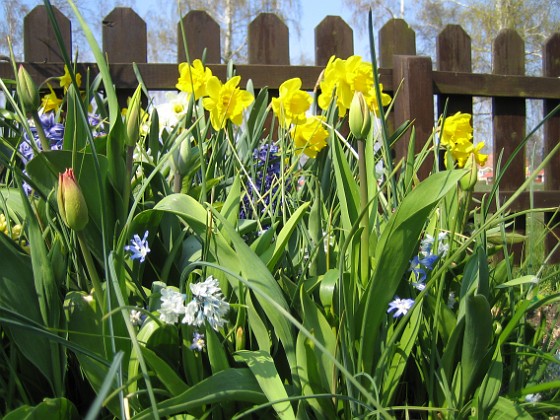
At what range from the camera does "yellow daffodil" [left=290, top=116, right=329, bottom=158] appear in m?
1.10

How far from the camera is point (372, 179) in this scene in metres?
0.78

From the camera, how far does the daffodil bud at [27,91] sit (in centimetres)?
71

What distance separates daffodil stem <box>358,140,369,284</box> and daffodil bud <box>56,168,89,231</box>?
0.28 m

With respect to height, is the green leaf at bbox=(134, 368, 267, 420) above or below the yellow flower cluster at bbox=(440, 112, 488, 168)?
below

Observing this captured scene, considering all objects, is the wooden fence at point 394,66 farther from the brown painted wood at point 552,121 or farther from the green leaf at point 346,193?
the green leaf at point 346,193

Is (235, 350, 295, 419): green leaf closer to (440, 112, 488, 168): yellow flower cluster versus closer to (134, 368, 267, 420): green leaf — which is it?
(134, 368, 267, 420): green leaf

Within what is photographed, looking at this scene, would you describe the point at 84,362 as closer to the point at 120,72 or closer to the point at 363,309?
the point at 363,309

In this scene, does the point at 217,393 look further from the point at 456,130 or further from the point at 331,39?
the point at 331,39

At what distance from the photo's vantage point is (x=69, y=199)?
0.53 metres

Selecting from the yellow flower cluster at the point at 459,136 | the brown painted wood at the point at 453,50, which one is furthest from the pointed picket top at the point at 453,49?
the yellow flower cluster at the point at 459,136

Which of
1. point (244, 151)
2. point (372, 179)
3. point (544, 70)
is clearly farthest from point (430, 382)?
point (544, 70)

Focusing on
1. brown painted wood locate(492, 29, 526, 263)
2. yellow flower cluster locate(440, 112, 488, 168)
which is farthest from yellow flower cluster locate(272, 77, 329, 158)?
brown painted wood locate(492, 29, 526, 263)

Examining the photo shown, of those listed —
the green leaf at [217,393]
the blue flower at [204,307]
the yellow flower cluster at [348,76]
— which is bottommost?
the green leaf at [217,393]

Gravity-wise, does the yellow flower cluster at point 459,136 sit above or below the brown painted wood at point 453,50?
below
